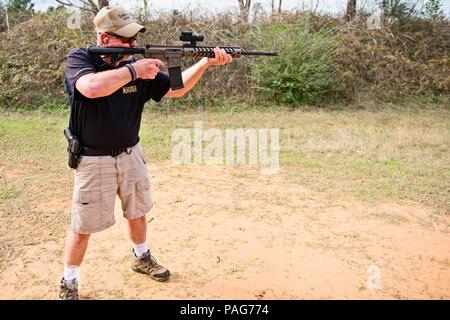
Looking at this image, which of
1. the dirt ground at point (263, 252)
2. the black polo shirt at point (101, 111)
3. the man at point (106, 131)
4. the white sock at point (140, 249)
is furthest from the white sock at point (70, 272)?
the black polo shirt at point (101, 111)

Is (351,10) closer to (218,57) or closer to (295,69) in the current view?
(295,69)

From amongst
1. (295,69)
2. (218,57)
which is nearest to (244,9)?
(295,69)

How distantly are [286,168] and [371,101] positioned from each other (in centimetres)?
659

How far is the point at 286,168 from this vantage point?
6332mm

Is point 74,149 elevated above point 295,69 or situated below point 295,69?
below

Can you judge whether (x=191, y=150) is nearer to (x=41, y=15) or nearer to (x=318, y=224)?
(x=318, y=224)

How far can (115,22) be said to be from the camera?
107 inches

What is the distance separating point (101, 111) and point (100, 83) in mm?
327

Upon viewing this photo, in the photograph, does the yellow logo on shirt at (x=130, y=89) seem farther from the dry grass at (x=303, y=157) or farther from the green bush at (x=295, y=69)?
the green bush at (x=295, y=69)

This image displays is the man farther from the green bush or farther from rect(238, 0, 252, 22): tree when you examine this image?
rect(238, 0, 252, 22): tree

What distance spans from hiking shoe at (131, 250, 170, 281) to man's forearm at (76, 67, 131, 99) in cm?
143

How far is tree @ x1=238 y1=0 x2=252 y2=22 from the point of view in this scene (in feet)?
44.0

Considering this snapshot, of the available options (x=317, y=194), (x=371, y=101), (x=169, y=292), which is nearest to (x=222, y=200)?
(x=317, y=194)

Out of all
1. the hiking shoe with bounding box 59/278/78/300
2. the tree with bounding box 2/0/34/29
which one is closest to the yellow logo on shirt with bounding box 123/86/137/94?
the hiking shoe with bounding box 59/278/78/300
